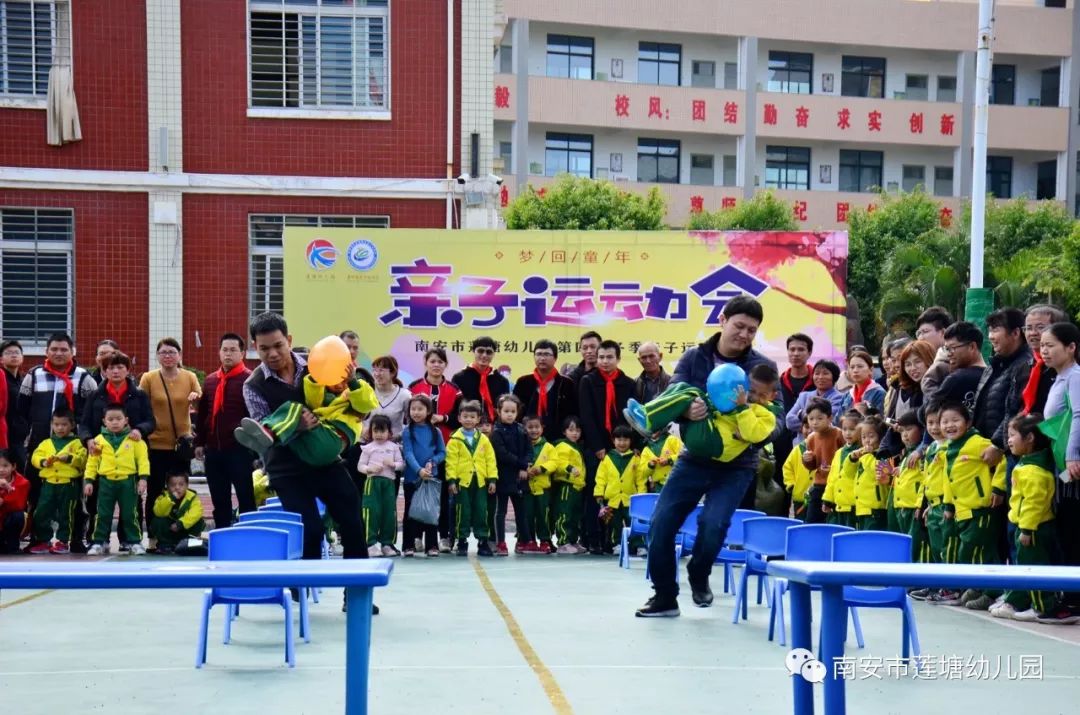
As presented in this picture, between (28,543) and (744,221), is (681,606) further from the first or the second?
(744,221)

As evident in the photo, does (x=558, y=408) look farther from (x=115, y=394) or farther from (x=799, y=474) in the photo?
(x=115, y=394)

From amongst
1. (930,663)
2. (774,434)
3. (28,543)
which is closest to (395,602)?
(774,434)

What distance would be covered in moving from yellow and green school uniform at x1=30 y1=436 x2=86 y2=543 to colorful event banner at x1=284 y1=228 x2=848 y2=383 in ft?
12.9

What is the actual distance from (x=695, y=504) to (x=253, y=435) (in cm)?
277

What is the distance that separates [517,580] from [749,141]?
35.8 m

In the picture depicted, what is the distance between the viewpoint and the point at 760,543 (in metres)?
8.48

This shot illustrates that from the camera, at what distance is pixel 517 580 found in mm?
10914

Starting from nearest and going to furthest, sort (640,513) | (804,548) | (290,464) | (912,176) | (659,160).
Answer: (804,548)
(290,464)
(640,513)
(659,160)
(912,176)

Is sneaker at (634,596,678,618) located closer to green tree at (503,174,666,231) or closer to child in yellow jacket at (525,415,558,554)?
child in yellow jacket at (525,415,558,554)

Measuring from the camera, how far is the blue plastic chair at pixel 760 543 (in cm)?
835

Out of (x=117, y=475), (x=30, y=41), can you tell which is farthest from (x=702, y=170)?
(x=117, y=475)

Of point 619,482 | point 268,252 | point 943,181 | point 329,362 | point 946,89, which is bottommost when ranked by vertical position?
point 619,482

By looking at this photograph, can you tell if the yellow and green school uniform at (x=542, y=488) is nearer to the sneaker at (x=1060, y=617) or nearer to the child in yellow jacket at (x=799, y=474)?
the child in yellow jacket at (x=799, y=474)

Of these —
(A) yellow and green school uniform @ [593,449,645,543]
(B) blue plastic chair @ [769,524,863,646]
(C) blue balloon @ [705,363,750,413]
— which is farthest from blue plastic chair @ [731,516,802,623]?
→ (A) yellow and green school uniform @ [593,449,645,543]
